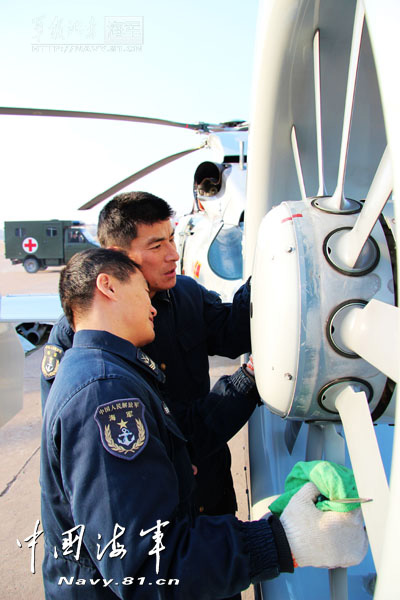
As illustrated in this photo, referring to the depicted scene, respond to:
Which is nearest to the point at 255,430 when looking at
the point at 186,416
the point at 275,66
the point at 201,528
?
the point at 186,416

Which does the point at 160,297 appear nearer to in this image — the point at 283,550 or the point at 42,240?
the point at 283,550

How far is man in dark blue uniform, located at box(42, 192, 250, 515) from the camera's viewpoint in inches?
71.1

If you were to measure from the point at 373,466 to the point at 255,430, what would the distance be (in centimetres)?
126

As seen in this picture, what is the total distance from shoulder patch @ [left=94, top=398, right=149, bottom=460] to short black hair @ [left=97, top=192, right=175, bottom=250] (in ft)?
3.26

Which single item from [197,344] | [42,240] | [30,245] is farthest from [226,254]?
[30,245]

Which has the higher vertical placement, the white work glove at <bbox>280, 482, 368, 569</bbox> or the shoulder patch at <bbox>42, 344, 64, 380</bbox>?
the shoulder patch at <bbox>42, 344, 64, 380</bbox>

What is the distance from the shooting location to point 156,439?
98 centimetres

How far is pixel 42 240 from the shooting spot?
862 inches

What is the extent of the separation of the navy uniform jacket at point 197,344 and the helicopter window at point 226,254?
2449mm

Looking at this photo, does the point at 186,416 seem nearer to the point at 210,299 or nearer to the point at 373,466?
the point at 210,299

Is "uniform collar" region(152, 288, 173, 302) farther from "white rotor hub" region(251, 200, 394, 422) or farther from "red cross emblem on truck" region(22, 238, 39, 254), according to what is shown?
"red cross emblem on truck" region(22, 238, 39, 254)

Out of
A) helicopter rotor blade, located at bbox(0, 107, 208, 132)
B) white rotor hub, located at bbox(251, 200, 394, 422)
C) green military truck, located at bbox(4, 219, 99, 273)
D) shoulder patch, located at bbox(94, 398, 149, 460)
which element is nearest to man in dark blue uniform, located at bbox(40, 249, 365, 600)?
shoulder patch, located at bbox(94, 398, 149, 460)

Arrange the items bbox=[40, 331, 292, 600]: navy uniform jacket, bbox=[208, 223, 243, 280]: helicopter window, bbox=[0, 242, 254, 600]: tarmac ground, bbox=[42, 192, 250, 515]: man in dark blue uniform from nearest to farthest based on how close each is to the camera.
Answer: bbox=[40, 331, 292, 600]: navy uniform jacket
bbox=[42, 192, 250, 515]: man in dark blue uniform
bbox=[0, 242, 254, 600]: tarmac ground
bbox=[208, 223, 243, 280]: helicopter window

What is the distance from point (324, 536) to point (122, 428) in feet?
1.55
